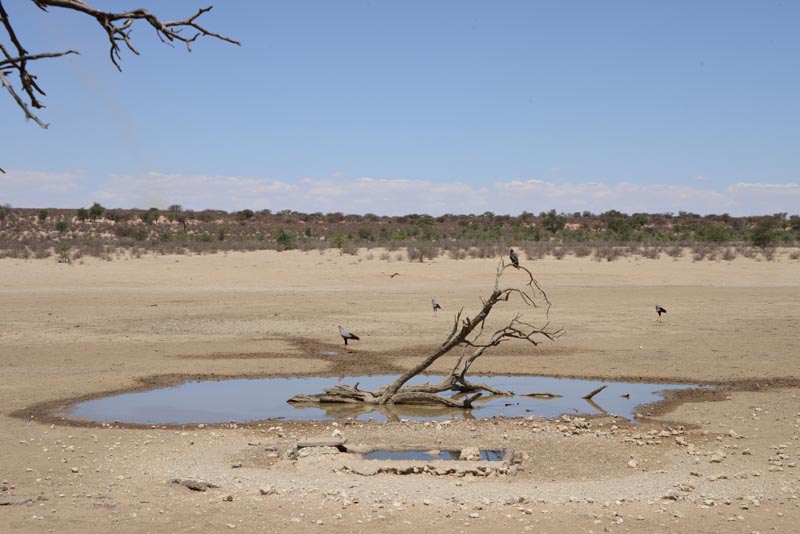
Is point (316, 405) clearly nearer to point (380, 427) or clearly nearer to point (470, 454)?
point (380, 427)

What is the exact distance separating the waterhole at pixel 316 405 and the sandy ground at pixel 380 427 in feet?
2.18

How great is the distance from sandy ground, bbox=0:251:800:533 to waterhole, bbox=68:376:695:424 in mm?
665

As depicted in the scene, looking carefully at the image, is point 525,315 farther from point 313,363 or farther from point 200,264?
point 200,264

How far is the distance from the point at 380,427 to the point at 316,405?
2.18 metres

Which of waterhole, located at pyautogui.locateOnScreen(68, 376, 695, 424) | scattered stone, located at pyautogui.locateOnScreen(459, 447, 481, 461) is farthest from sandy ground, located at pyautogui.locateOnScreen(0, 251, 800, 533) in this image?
waterhole, located at pyautogui.locateOnScreen(68, 376, 695, 424)

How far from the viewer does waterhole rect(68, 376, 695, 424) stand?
13406 mm

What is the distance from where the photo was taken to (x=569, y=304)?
27.4 m

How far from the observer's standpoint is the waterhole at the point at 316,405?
13406 millimetres

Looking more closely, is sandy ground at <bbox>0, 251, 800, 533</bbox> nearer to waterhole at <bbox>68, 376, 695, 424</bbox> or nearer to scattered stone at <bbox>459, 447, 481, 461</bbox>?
scattered stone at <bbox>459, 447, 481, 461</bbox>

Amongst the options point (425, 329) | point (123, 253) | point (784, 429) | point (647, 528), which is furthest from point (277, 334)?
point (123, 253)

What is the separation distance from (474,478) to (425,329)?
13017mm

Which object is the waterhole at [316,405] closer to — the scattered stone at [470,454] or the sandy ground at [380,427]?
the sandy ground at [380,427]

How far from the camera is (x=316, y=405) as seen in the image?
1426 centimetres

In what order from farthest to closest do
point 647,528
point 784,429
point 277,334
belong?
point 277,334 < point 784,429 < point 647,528
